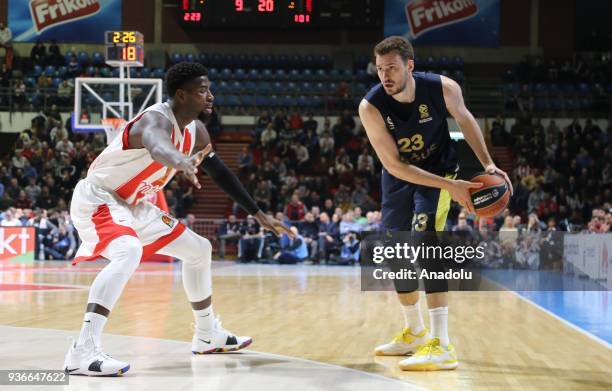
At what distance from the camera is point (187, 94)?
4984 mm

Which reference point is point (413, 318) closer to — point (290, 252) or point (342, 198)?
point (290, 252)

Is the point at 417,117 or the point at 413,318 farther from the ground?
the point at 417,117

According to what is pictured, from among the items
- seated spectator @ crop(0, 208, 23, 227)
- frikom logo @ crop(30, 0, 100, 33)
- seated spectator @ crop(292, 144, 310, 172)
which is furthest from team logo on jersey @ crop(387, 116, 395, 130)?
frikom logo @ crop(30, 0, 100, 33)

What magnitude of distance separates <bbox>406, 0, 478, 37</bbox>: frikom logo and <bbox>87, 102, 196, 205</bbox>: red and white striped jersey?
71.7 ft

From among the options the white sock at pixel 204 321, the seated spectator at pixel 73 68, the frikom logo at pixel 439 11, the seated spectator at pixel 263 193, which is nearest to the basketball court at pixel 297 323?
the white sock at pixel 204 321

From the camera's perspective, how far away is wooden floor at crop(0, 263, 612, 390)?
496 centimetres

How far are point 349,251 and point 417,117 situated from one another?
41.3ft

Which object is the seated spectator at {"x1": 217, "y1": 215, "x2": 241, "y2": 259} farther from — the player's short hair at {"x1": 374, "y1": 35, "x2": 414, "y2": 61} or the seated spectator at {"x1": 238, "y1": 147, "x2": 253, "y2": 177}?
the player's short hair at {"x1": 374, "y1": 35, "x2": 414, "y2": 61}

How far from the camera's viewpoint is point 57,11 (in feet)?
90.2

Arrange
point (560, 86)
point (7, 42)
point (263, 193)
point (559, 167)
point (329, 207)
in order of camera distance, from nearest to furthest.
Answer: point (329, 207) < point (263, 193) < point (559, 167) < point (560, 86) < point (7, 42)

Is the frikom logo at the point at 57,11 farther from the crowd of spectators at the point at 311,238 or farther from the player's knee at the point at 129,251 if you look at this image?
the player's knee at the point at 129,251

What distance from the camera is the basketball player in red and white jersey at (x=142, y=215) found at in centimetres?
462

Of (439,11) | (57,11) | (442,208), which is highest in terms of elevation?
(57,11)

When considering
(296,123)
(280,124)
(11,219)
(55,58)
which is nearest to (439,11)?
(296,123)
